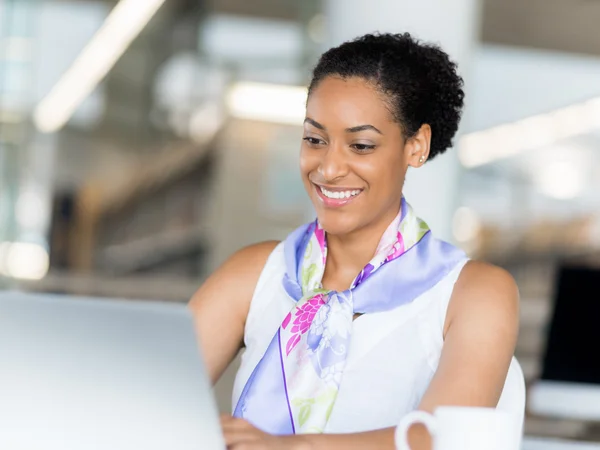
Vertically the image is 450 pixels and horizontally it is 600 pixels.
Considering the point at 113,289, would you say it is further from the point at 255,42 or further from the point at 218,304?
the point at 218,304

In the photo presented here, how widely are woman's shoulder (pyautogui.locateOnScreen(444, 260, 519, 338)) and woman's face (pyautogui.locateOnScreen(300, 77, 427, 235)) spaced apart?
19cm

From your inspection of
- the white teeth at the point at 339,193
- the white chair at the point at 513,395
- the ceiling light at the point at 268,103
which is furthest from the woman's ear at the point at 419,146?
the ceiling light at the point at 268,103

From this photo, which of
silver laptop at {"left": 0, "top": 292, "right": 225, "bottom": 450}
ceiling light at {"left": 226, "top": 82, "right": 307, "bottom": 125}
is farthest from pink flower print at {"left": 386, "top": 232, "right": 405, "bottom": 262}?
ceiling light at {"left": 226, "top": 82, "right": 307, "bottom": 125}

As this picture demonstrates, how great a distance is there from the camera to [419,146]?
163 centimetres

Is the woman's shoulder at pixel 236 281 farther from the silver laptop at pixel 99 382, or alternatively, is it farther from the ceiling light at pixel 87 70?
the ceiling light at pixel 87 70

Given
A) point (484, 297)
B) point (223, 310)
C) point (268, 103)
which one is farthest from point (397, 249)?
point (268, 103)

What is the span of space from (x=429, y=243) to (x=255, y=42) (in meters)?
6.68

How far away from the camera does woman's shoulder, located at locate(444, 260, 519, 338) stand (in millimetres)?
1403

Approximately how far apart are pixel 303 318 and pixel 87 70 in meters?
8.99

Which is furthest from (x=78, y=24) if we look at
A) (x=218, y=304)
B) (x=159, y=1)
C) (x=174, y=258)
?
(x=218, y=304)

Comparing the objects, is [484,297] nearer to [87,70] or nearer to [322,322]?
[322,322]

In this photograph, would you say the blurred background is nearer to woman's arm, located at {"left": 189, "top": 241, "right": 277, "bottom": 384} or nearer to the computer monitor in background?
the computer monitor in background

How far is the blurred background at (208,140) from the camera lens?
752cm

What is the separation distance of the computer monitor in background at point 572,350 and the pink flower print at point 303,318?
1.54 m
